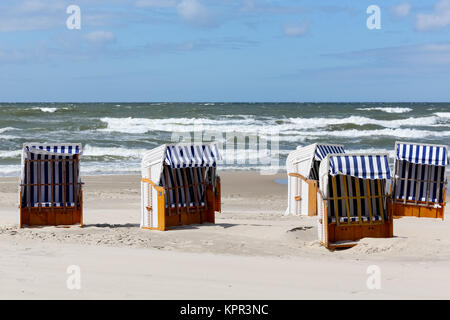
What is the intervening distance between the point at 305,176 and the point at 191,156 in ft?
9.76

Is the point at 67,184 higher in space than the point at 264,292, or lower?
higher

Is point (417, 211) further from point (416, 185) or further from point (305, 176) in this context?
point (305, 176)

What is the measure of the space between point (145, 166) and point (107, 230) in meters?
1.26

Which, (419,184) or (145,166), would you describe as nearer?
(145,166)

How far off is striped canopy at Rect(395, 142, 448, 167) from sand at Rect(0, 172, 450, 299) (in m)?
1.15

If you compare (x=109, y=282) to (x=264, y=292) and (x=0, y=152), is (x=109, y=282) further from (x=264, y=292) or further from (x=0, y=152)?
(x=0, y=152)

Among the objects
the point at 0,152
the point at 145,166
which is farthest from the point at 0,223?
the point at 0,152

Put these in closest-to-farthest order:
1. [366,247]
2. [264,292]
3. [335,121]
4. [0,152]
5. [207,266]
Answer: [264,292] < [207,266] < [366,247] < [0,152] < [335,121]

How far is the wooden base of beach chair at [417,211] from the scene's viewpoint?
40.1ft

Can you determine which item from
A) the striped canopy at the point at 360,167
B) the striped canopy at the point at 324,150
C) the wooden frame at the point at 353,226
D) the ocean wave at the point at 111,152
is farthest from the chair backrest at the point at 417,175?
the ocean wave at the point at 111,152

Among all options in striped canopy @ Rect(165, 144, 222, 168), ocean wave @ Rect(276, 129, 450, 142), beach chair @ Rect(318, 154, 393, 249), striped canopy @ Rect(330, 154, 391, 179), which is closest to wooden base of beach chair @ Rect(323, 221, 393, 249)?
beach chair @ Rect(318, 154, 393, 249)

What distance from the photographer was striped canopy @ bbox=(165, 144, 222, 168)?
10398mm

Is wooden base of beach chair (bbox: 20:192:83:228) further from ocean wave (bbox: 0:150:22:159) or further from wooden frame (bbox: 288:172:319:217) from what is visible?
ocean wave (bbox: 0:150:22:159)
